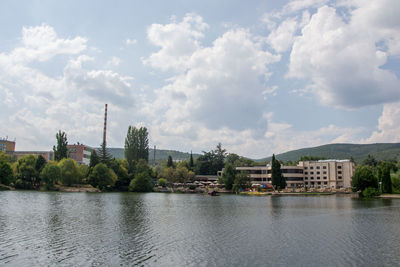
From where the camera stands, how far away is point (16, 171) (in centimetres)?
12069

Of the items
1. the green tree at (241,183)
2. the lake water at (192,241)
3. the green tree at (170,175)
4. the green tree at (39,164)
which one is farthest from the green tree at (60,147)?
the lake water at (192,241)

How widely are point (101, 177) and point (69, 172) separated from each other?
34.8ft

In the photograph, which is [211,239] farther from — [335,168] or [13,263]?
[335,168]

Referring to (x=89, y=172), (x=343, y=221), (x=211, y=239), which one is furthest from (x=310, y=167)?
(x=211, y=239)

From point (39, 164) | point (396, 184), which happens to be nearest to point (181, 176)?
point (39, 164)

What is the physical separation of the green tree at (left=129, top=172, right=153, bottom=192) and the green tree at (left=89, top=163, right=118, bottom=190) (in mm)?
8479

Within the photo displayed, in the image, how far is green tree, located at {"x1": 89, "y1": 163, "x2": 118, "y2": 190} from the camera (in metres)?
118

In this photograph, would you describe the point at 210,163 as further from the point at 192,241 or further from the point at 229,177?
the point at 192,241

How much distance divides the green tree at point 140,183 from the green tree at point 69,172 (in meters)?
19.3

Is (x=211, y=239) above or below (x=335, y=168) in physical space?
below

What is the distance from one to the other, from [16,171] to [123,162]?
40685 millimetres

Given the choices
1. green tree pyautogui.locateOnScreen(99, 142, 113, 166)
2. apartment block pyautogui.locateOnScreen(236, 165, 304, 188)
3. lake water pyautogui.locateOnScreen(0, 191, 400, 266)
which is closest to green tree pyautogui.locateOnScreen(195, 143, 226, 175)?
apartment block pyautogui.locateOnScreen(236, 165, 304, 188)

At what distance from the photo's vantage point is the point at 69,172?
114812mm

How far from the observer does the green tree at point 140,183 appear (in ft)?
412
